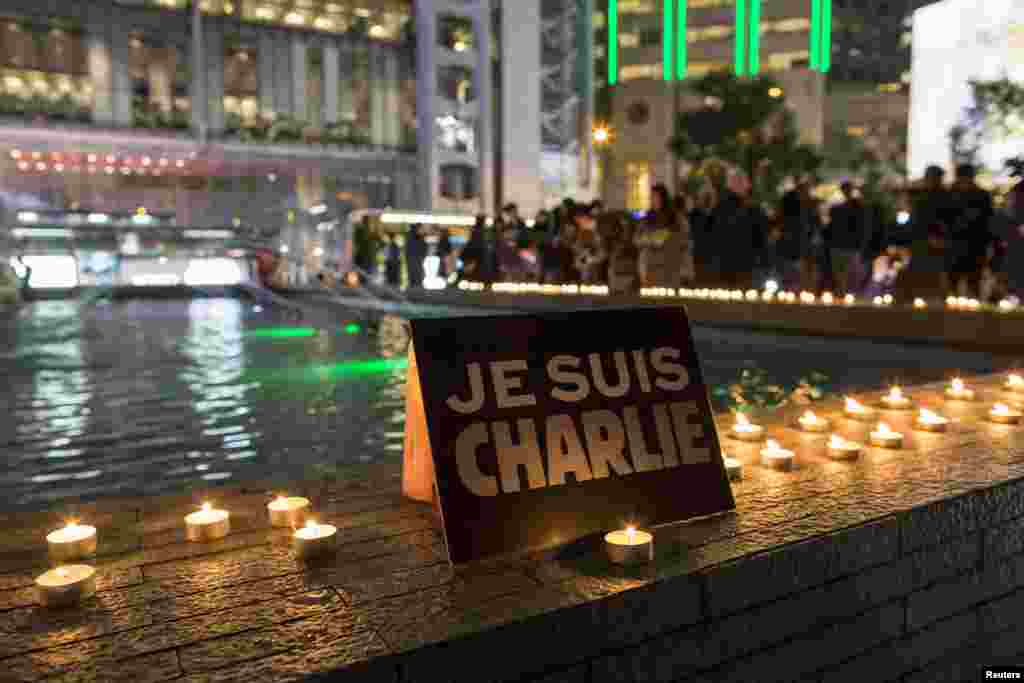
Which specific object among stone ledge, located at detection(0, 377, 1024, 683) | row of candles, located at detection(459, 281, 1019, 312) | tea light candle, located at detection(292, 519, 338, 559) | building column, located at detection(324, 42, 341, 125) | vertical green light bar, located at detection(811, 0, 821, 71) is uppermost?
vertical green light bar, located at detection(811, 0, 821, 71)

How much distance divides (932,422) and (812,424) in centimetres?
54

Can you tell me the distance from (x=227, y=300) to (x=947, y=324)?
17.7 meters

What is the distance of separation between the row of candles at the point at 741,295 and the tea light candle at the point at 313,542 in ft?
27.1

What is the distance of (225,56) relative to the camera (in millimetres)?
37438

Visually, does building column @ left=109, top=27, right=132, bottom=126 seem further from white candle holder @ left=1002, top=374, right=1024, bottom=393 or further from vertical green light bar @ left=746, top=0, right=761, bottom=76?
vertical green light bar @ left=746, top=0, right=761, bottom=76

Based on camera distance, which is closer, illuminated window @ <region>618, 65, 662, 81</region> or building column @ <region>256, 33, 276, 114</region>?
building column @ <region>256, 33, 276, 114</region>

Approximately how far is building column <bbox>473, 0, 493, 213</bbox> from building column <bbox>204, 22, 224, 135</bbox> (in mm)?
12253

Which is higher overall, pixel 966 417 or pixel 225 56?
pixel 225 56

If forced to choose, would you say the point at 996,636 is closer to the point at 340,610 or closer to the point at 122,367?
the point at 340,610

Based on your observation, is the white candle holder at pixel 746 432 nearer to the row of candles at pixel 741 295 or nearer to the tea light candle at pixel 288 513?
the tea light candle at pixel 288 513

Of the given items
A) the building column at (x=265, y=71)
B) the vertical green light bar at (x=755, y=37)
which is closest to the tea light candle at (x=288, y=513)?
the building column at (x=265, y=71)

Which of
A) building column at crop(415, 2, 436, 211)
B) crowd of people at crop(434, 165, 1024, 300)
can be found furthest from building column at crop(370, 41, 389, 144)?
crowd of people at crop(434, 165, 1024, 300)

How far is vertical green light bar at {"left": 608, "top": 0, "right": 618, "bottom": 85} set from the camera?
75625 millimetres

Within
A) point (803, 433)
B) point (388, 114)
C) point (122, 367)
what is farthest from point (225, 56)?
point (803, 433)
